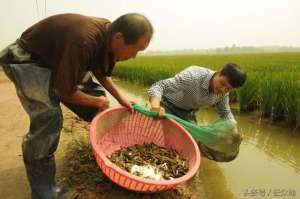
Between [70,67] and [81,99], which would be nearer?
[70,67]

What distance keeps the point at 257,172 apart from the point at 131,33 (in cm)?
189

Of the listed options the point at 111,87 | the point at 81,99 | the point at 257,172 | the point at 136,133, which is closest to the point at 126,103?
the point at 111,87

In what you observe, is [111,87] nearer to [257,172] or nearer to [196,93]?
[196,93]

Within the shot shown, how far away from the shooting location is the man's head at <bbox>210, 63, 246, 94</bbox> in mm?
2402

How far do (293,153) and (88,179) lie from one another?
2.18 m

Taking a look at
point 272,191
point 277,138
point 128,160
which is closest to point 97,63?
point 128,160

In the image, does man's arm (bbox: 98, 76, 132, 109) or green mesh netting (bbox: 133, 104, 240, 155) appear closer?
man's arm (bbox: 98, 76, 132, 109)

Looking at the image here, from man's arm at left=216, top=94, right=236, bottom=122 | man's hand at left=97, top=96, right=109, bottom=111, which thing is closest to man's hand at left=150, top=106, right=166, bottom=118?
man's hand at left=97, top=96, right=109, bottom=111

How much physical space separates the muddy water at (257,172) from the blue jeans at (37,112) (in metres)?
1.05

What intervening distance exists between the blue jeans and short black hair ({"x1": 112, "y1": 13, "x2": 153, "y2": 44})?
0.48 metres

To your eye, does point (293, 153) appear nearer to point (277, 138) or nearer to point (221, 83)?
point (277, 138)

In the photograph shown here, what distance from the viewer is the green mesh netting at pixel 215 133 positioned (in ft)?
7.82

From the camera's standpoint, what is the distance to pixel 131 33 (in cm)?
162

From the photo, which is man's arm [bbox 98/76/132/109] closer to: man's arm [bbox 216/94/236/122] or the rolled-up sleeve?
the rolled-up sleeve
